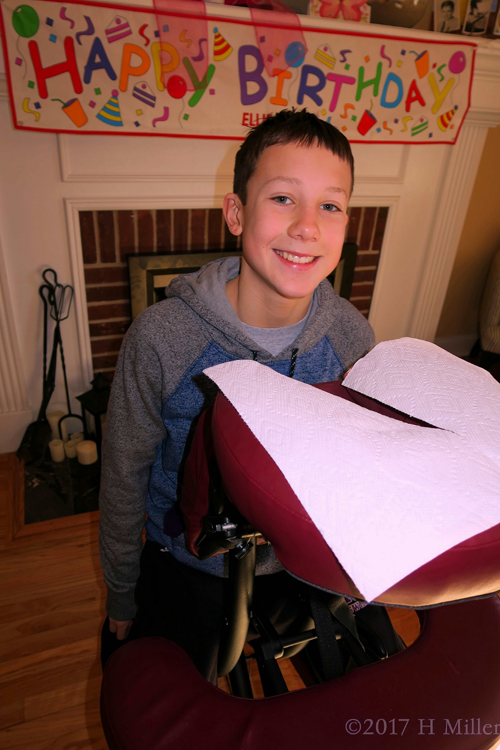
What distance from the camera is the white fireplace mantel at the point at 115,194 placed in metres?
1.59

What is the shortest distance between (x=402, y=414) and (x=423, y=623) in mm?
238

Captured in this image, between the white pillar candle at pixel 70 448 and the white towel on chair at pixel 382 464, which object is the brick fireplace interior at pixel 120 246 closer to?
the white pillar candle at pixel 70 448

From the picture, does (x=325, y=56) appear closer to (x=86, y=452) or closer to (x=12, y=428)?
(x=86, y=452)

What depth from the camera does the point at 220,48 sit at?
1.52 metres

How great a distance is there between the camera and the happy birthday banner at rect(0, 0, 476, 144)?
4.55ft

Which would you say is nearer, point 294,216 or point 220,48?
point 294,216

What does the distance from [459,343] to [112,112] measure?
7.69ft

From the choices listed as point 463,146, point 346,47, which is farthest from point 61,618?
point 463,146

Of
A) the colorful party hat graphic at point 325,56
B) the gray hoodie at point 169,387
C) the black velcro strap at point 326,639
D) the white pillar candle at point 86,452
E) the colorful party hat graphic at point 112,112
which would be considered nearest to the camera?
the black velcro strap at point 326,639

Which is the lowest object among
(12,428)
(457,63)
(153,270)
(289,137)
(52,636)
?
(52,636)

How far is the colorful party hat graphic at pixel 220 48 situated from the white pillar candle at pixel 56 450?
5.03 ft

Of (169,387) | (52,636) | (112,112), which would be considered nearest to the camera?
(169,387)

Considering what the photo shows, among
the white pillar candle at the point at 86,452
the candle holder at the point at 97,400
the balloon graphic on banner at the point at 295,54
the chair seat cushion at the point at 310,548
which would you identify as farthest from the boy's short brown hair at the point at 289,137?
the white pillar candle at the point at 86,452

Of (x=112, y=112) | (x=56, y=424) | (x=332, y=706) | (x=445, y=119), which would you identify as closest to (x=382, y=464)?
(x=332, y=706)
